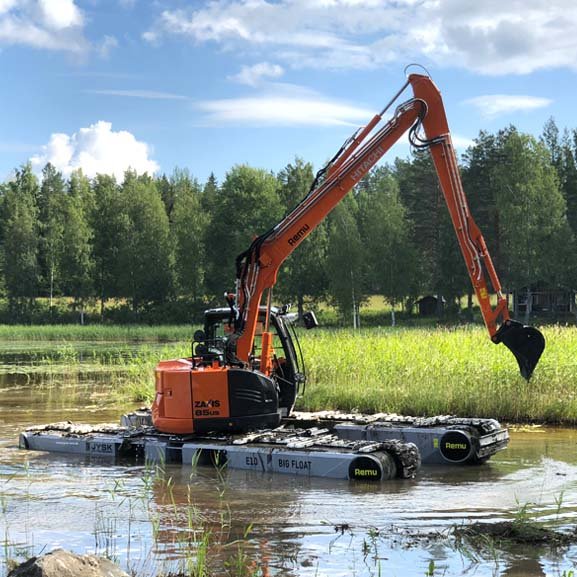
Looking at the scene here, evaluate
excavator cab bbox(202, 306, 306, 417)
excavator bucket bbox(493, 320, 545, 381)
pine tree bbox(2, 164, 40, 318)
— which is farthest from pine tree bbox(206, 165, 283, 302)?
excavator bucket bbox(493, 320, 545, 381)

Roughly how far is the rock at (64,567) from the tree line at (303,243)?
50.2 meters

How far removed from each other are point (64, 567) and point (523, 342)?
9881mm

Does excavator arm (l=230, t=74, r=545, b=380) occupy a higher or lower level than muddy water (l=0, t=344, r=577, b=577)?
higher

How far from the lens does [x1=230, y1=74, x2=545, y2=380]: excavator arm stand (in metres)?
13.9

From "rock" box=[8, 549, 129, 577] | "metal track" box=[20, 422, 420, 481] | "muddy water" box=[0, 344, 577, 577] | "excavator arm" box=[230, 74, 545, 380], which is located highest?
"excavator arm" box=[230, 74, 545, 380]

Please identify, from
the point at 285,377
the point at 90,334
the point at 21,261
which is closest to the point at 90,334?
the point at 90,334

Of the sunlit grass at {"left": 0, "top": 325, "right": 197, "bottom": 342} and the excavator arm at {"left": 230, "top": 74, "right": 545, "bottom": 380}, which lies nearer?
the excavator arm at {"left": 230, "top": 74, "right": 545, "bottom": 380}

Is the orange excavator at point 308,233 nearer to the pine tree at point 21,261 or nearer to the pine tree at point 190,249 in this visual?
the pine tree at point 190,249

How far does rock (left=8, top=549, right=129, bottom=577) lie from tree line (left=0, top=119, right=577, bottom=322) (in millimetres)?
50212

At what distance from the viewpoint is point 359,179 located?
13945 millimetres

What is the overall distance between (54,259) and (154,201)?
346 inches

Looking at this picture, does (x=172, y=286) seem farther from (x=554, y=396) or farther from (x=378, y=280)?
(x=554, y=396)

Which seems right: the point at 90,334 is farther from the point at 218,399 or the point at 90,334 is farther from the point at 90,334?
the point at 218,399

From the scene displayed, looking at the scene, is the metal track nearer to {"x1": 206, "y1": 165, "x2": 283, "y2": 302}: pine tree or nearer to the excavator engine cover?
the excavator engine cover
